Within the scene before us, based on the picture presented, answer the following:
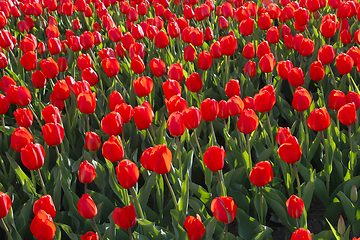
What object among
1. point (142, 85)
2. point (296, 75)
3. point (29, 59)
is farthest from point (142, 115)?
point (29, 59)

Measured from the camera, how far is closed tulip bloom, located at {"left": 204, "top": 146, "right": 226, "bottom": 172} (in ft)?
4.76

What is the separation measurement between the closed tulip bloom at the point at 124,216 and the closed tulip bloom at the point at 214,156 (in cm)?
34

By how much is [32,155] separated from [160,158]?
61 cm

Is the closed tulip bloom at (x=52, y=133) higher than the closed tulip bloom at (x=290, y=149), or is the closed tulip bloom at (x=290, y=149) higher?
the closed tulip bloom at (x=290, y=149)

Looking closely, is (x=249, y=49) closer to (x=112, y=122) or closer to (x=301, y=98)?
(x=301, y=98)

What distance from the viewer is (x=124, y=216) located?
1322 mm

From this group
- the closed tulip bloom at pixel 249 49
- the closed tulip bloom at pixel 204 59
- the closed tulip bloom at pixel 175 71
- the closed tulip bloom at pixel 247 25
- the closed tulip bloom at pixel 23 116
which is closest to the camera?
the closed tulip bloom at pixel 23 116

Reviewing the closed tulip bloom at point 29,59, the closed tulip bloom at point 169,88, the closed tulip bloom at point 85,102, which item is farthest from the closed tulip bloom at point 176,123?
the closed tulip bloom at point 29,59

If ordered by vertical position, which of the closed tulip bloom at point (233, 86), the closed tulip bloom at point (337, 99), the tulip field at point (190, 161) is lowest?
the tulip field at point (190, 161)

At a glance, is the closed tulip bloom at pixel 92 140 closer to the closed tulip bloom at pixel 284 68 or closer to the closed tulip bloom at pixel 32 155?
the closed tulip bloom at pixel 32 155

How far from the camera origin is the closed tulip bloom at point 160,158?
140 cm

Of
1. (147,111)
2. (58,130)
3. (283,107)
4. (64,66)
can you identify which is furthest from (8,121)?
(283,107)

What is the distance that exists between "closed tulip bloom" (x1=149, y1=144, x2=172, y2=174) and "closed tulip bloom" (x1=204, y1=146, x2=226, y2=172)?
152mm

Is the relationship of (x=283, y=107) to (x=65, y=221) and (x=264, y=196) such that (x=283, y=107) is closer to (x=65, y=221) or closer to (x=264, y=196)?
(x=264, y=196)
